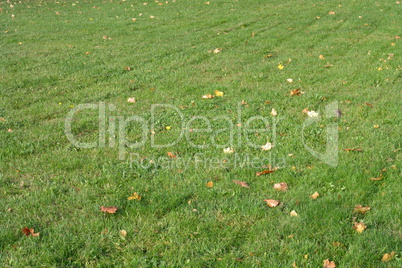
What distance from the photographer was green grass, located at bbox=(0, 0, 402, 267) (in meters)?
3.15

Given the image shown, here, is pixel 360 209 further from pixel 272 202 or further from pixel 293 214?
pixel 272 202

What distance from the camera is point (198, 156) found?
454 centimetres

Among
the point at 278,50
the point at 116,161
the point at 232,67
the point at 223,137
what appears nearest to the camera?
the point at 116,161

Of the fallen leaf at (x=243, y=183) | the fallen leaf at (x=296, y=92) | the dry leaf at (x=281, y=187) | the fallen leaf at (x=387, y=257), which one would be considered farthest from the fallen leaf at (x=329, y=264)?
the fallen leaf at (x=296, y=92)

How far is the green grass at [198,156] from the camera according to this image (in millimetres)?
3154

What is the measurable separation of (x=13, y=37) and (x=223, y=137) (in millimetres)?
7877

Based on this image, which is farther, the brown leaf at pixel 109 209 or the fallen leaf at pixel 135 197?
the fallen leaf at pixel 135 197

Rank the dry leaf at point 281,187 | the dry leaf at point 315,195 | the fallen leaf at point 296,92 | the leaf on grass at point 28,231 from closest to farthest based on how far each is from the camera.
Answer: the leaf on grass at point 28,231 < the dry leaf at point 315,195 < the dry leaf at point 281,187 < the fallen leaf at point 296,92

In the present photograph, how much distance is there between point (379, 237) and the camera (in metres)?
3.19

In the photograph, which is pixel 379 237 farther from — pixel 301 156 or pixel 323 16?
pixel 323 16

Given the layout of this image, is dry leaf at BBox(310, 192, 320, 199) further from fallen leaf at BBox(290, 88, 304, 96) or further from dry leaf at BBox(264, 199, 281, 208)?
fallen leaf at BBox(290, 88, 304, 96)

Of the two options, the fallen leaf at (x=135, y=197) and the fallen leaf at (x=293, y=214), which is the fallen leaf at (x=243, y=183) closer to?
the fallen leaf at (x=293, y=214)

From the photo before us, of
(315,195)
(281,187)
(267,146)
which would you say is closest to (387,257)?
(315,195)

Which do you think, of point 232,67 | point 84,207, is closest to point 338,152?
point 84,207
